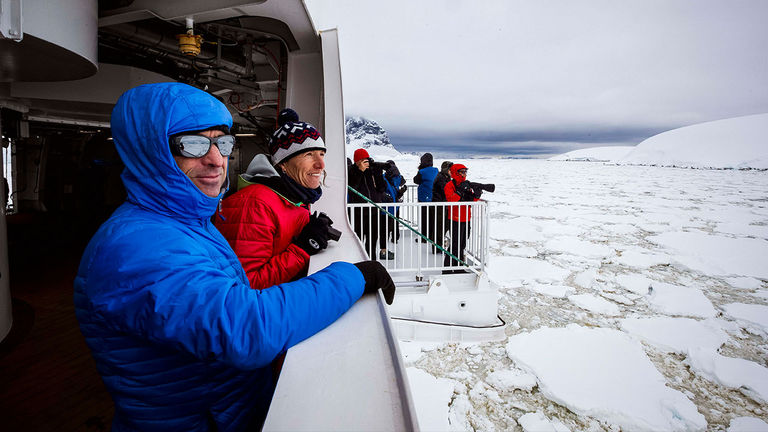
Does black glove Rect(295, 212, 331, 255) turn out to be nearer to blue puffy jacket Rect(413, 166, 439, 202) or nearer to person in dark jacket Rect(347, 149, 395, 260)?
person in dark jacket Rect(347, 149, 395, 260)

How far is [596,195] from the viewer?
24.4 m

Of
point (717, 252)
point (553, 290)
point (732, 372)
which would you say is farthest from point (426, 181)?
point (717, 252)

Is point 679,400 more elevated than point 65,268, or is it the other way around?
point 65,268

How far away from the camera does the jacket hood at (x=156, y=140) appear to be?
89 centimetres

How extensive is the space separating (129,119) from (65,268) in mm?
6972

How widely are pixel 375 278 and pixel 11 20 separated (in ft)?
7.10

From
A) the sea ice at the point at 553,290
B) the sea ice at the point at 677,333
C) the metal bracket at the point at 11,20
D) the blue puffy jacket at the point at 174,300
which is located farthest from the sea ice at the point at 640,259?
the metal bracket at the point at 11,20

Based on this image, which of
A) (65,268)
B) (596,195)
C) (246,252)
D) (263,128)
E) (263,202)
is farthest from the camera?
(596,195)

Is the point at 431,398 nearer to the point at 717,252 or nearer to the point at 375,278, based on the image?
the point at 375,278

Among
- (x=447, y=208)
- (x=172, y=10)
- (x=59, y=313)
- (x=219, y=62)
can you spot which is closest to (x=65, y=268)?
(x=59, y=313)

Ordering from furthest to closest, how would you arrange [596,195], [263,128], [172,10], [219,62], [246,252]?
[596,195] → [263,128] → [219,62] → [172,10] → [246,252]

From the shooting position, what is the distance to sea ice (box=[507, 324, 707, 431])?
3.56 metres

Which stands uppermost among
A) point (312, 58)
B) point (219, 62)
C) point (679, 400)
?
point (219, 62)

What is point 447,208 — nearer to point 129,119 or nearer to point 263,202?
point 263,202
